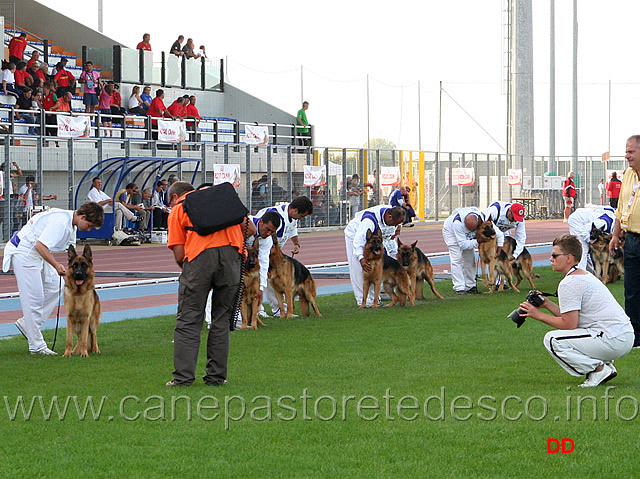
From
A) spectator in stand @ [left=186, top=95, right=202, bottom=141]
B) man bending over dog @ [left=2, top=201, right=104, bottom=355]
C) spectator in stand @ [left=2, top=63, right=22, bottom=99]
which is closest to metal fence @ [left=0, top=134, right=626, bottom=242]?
spectator in stand @ [left=186, top=95, right=202, bottom=141]

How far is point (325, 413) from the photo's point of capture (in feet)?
20.8

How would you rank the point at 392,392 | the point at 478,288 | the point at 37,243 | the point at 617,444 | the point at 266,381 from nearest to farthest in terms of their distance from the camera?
the point at 617,444 → the point at 392,392 → the point at 266,381 → the point at 37,243 → the point at 478,288

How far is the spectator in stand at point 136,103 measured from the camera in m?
31.9

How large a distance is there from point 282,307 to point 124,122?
19.0 m

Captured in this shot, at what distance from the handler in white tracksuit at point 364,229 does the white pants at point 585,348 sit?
5849 mm

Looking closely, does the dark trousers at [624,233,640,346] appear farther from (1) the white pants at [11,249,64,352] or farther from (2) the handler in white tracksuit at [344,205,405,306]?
(1) the white pants at [11,249,64,352]

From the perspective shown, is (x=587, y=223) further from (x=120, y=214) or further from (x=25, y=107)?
(x=25, y=107)

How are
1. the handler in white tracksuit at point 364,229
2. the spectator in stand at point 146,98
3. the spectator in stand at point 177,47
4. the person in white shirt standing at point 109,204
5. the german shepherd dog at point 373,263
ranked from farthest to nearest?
the spectator in stand at point 177,47 → the spectator in stand at point 146,98 → the person in white shirt standing at point 109,204 → the handler in white tracksuit at point 364,229 → the german shepherd dog at point 373,263

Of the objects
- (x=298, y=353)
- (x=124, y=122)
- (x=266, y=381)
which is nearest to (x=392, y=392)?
(x=266, y=381)

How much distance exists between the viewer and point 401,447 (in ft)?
17.8

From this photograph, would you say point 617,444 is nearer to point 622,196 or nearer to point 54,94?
point 622,196

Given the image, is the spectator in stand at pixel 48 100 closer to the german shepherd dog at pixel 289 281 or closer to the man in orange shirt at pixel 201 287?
the german shepherd dog at pixel 289 281

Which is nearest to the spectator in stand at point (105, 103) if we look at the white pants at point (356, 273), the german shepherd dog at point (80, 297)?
the white pants at point (356, 273)

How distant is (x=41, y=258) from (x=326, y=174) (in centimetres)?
2470
